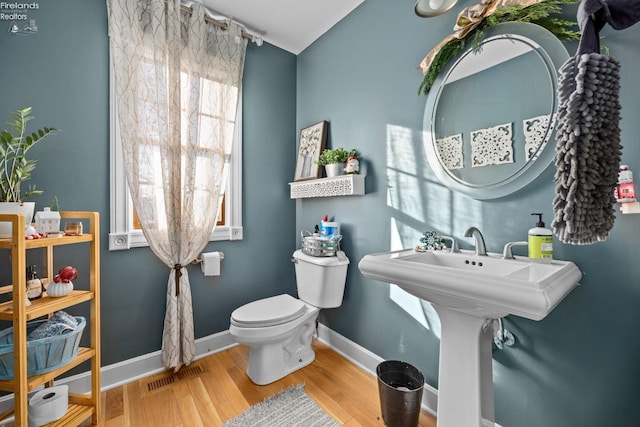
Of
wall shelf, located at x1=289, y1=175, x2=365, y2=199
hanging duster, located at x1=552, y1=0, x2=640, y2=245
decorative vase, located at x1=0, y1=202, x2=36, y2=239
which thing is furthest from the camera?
wall shelf, located at x1=289, y1=175, x2=365, y2=199

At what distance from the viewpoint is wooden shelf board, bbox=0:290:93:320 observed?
3.53 feet

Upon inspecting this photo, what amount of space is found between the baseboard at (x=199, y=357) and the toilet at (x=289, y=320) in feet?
0.82

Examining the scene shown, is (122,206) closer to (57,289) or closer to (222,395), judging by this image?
(57,289)

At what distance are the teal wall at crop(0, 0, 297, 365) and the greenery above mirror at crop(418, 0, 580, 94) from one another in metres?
1.38

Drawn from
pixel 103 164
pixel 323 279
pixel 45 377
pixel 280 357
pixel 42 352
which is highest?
pixel 103 164

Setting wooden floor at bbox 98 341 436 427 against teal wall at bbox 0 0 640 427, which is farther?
wooden floor at bbox 98 341 436 427

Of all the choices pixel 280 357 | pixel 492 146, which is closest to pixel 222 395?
pixel 280 357

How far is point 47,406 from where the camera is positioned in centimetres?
119

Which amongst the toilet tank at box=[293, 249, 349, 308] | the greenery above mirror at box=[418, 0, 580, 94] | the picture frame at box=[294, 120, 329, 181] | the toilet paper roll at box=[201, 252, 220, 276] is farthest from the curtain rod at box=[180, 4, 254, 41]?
the toilet tank at box=[293, 249, 349, 308]

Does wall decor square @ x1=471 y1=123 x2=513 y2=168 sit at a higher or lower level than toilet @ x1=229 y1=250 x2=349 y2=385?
higher

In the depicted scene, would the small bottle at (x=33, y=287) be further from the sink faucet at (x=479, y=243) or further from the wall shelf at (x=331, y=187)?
the sink faucet at (x=479, y=243)

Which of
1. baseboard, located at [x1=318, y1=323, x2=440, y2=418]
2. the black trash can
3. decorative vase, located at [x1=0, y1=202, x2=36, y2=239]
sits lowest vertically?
baseboard, located at [x1=318, y1=323, x2=440, y2=418]

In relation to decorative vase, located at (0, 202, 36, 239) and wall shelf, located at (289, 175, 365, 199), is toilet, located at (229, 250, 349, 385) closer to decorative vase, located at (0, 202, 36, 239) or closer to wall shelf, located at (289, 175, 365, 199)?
wall shelf, located at (289, 175, 365, 199)

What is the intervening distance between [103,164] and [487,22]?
2.15 meters
